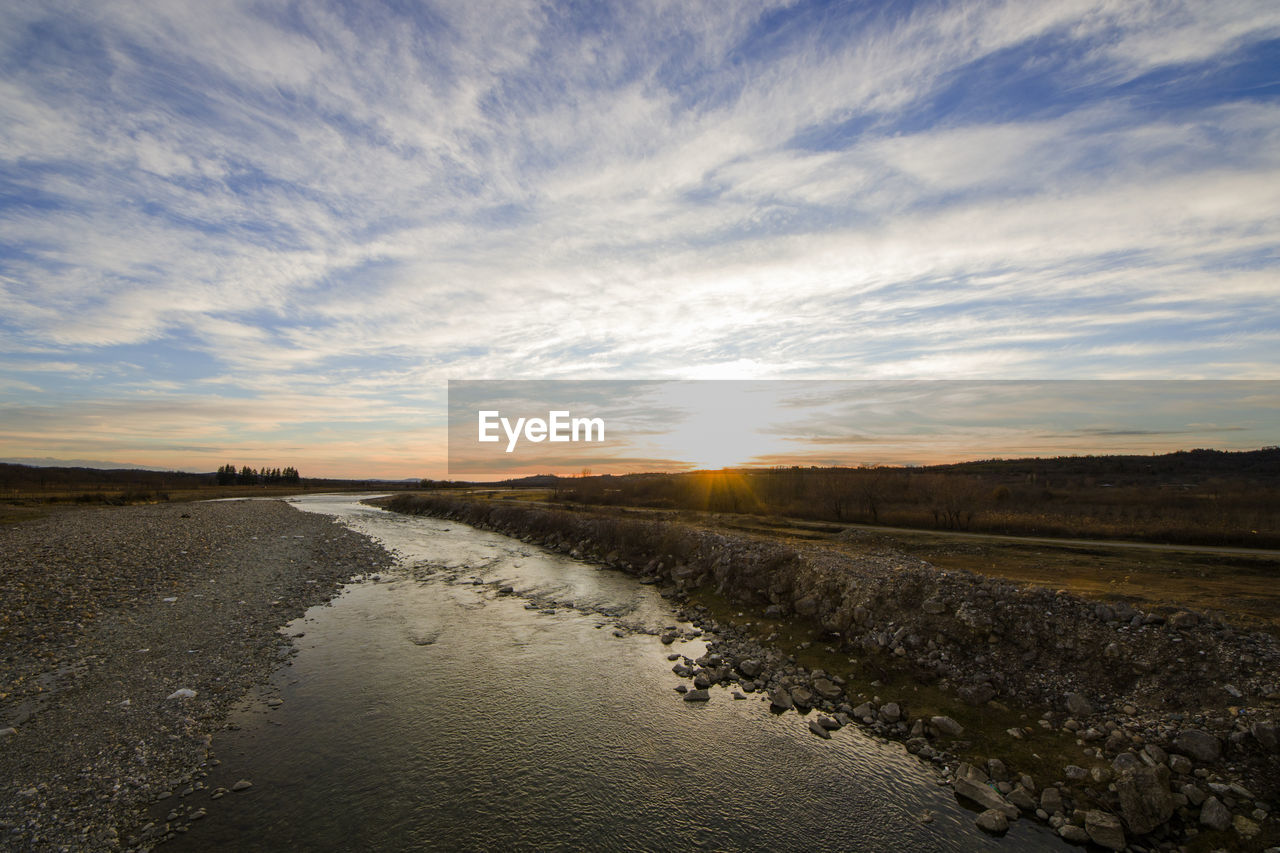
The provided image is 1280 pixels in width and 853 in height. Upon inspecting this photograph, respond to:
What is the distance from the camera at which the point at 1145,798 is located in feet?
32.4

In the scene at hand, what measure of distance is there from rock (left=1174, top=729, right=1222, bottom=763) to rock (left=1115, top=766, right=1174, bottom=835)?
0.90 metres

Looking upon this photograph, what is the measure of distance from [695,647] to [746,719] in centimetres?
565

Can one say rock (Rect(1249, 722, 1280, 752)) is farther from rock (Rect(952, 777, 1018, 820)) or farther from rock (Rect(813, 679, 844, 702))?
rock (Rect(813, 679, 844, 702))

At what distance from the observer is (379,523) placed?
68.3 meters

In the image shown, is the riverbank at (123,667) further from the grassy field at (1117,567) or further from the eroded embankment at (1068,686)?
the grassy field at (1117,567)

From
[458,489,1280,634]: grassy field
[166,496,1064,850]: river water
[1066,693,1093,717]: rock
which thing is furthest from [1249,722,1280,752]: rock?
[458,489,1280,634]: grassy field

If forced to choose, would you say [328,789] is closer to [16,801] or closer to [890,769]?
[16,801]

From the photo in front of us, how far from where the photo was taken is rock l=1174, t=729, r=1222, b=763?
10508mm

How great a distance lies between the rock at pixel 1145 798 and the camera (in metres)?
9.67

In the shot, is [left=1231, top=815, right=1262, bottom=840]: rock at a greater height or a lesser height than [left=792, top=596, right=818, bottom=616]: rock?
lesser

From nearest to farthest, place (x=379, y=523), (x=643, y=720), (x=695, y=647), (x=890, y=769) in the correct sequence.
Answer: (x=890, y=769), (x=643, y=720), (x=695, y=647), (x=379, y=523)

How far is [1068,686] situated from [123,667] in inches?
1022

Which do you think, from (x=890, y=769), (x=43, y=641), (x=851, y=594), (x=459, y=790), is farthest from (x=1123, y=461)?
(x=43, y=641)

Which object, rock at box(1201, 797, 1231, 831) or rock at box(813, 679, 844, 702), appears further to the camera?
rock at box(813, 679, 844, 702)
